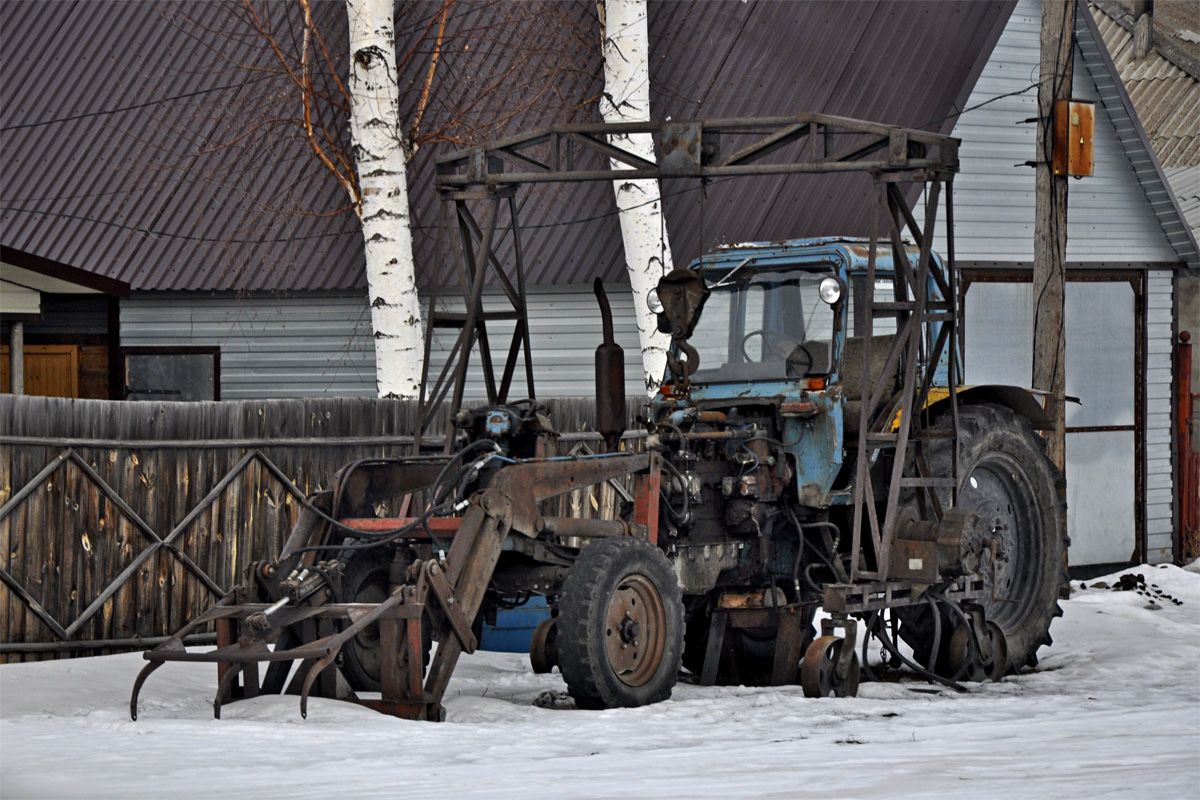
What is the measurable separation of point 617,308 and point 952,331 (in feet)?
22.6

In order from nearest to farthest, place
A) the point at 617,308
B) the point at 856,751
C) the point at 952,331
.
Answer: the point at 856,751, the point at 952,331, the point at 617,308

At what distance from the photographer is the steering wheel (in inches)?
386

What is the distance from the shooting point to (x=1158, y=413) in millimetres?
17219

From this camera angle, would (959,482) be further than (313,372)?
No

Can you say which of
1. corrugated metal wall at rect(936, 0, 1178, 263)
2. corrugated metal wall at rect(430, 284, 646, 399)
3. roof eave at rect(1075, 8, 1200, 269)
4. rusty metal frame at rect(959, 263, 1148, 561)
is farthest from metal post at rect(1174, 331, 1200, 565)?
corrugated metal wall at rect(430, 284, 646, 399)

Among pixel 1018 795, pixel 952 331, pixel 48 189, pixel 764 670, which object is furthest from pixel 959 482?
pixel 48 189

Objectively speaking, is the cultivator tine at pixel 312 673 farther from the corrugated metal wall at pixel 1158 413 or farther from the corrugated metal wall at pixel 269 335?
Result: the corrugated metal wall at pixel 1158 413

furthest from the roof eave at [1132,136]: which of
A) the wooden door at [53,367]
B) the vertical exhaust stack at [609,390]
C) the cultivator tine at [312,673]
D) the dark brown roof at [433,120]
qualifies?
the cultivator tine at [312,673]

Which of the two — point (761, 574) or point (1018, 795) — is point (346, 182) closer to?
point (761, 574)

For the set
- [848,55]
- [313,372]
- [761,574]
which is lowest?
[761,574]

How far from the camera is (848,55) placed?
17031mm

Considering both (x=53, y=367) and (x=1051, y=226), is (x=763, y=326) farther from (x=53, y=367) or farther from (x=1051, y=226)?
(x=53, y=367)

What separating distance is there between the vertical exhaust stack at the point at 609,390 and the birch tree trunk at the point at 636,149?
13.9 feet

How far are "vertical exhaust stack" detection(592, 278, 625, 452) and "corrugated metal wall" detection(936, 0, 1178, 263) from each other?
706 centimetres
